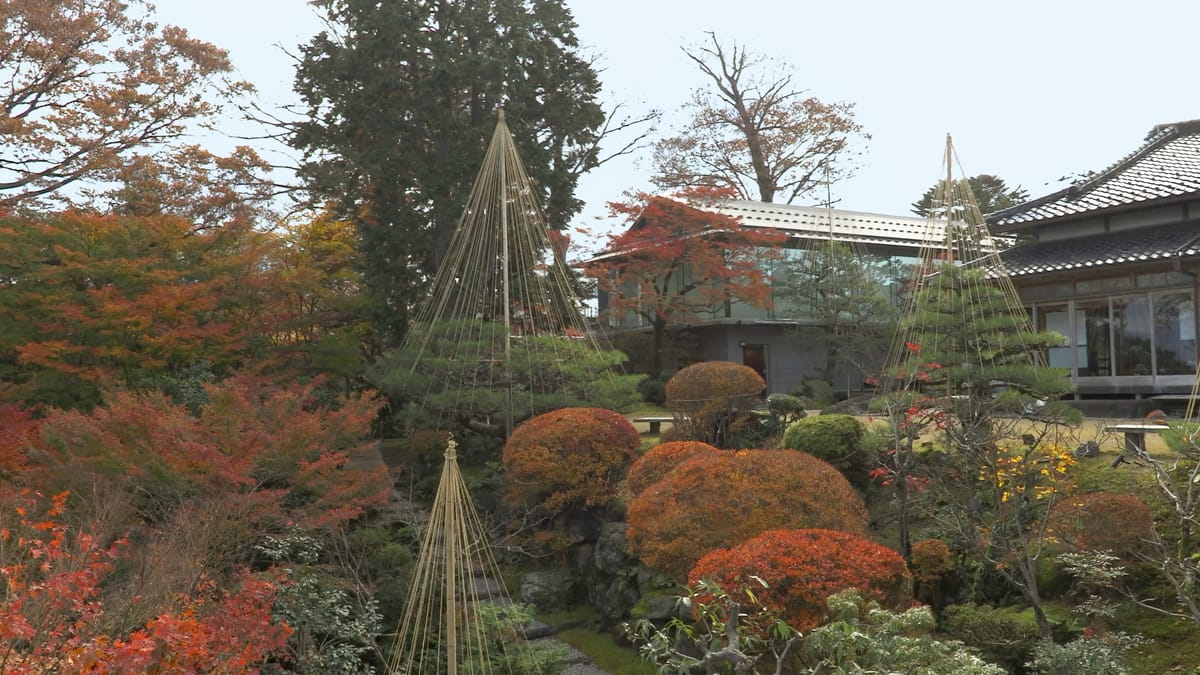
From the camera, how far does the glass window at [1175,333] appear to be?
14453 mm

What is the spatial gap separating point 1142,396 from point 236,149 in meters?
18.5

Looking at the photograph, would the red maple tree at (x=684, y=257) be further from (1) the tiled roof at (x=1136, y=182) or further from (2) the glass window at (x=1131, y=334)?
(2) the glass window at (x=1131, y=334)

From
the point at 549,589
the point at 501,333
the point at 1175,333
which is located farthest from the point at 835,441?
the point at 1175,333

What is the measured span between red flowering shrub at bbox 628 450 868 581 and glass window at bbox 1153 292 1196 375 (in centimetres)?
846

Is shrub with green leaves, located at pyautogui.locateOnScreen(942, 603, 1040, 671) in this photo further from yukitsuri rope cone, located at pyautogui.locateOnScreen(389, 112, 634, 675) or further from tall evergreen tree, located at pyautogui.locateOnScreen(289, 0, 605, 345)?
tall evergreen tree, located at pyautogui.locateOnScreen(289, 0, 605, 345)

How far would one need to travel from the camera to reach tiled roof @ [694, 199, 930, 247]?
73.8 ft

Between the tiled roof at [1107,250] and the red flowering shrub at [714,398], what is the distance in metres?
5.75

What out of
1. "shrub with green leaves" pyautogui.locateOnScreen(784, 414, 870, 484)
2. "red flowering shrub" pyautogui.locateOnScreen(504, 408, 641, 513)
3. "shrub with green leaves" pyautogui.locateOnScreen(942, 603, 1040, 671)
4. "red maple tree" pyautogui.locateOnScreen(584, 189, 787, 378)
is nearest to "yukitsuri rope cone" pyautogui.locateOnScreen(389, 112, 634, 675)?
"red flowering shrub" pyautogui.locateOnScreen(504, 408, 641, 513)

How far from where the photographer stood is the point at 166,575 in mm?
7547

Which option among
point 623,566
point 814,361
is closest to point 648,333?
point 814,361

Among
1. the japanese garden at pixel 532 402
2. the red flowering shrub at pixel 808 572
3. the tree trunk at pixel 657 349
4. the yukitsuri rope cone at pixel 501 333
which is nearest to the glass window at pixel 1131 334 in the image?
the japanese garden at pixel 532 402

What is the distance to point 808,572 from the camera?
23.7 ft

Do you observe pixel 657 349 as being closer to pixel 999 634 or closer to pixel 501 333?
pixel 501 333

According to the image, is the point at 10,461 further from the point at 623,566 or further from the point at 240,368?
the point at 623,566
